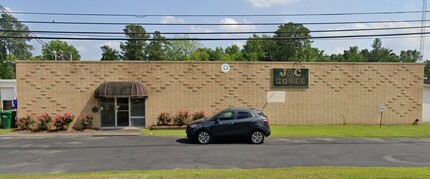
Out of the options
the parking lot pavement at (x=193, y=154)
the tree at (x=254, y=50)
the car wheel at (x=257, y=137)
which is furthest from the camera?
the tree at (x=254, y=50)

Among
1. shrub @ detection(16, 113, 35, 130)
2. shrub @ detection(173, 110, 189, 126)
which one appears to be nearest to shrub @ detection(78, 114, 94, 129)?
shrub @ detection(16, 113, 35, 130)

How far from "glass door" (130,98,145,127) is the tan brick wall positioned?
1.33 ft

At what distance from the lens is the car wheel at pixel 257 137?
49.2ft

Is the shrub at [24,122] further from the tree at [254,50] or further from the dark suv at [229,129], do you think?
the tree at [254,50]

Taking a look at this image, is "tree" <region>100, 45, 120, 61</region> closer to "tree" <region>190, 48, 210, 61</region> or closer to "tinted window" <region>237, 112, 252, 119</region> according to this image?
"tree" <region>190, 48, 210, 61</region>

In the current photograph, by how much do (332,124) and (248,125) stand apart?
32.7ft

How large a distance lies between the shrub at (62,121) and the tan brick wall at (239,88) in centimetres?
82

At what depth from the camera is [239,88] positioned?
875 inches

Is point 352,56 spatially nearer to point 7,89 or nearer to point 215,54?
point 215,54

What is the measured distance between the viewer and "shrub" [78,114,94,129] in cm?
2031

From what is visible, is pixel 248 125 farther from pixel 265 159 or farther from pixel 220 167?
pixel 220 167

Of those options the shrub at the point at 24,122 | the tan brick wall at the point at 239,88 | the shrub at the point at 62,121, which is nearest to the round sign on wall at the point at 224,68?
the tan brick wall at the point at 239,88

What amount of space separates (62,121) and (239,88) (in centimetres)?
1092

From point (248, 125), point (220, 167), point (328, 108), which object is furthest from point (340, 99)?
point (220, 167)
